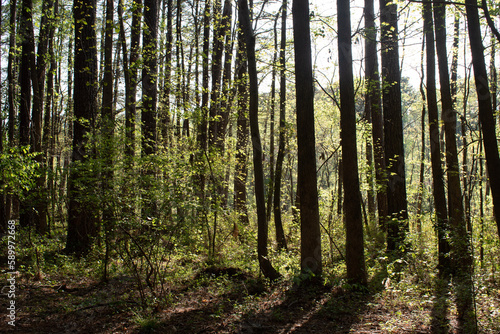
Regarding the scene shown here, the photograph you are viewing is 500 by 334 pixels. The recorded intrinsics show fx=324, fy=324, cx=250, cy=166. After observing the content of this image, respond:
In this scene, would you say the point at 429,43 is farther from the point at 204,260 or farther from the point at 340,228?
the point at 204,260

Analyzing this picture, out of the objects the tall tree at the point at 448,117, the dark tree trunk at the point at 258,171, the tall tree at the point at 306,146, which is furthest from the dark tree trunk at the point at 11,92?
the tall tree at the point at 448,117

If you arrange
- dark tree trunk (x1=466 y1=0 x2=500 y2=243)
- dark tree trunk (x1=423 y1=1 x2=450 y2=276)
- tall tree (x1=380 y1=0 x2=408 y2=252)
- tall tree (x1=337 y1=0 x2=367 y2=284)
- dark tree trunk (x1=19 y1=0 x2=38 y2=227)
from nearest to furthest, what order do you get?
dark tree trunk (x1=466 y1=0 x2=500 y2=243) → tall tree (x1=337 y1=0 x2=367 y2=284) → dark tree trunk (x1=423 y1=1 x2=450 y2=276) → tall tree (x1=380 y1=0 x2=408 y2=252) → dark tree trunk (x1=19 y1=0 x2=38 y2=227)

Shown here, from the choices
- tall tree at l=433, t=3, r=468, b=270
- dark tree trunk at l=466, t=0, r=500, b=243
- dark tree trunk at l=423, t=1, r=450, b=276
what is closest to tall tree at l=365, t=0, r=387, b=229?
dark tree trunk at l=423, t=1, r=450, b=276

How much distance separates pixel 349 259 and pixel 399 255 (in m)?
2.51

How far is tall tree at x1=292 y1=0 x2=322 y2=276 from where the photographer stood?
6.72 m

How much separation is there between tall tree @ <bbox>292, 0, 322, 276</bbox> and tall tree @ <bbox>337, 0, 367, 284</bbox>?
2.03 ft

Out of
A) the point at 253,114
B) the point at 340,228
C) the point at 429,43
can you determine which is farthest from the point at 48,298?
the point at 429,43

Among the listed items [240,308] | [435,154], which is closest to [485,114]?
[435,154]

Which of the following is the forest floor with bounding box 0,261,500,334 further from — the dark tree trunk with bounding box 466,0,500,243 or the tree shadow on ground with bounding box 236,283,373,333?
the dark tree trunk with bounding box 466,0,500,243

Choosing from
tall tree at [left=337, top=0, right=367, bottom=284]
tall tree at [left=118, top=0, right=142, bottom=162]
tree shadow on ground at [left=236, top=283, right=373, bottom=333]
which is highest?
tall tree at [left=118, top=0, right=142, bottom=162]

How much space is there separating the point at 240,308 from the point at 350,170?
3.37 metres

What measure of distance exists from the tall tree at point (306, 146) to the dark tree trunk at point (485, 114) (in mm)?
2841

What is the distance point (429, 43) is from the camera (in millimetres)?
7918

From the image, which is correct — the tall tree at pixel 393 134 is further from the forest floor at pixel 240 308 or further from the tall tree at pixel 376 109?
the forest floor at pixel 240 308
